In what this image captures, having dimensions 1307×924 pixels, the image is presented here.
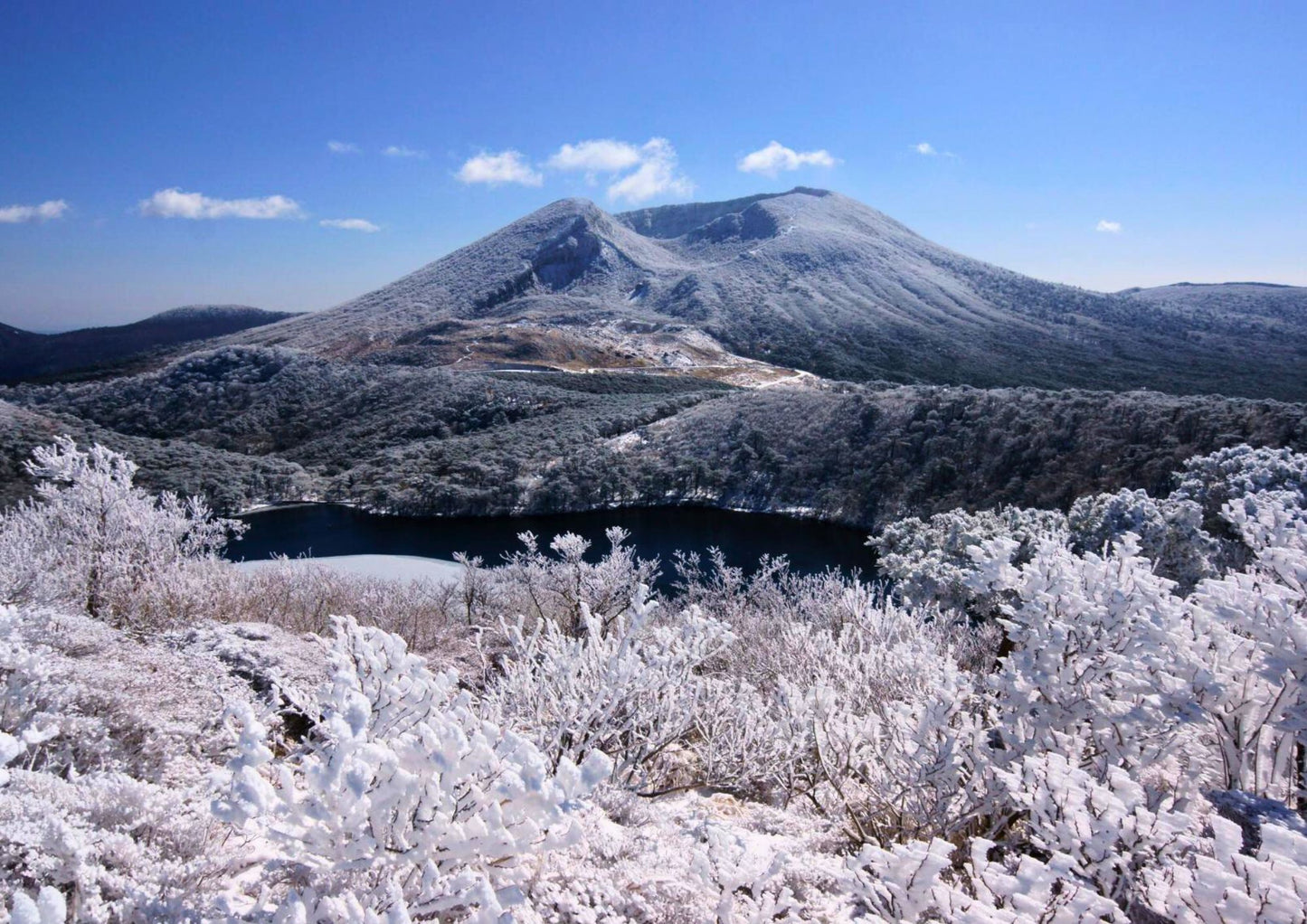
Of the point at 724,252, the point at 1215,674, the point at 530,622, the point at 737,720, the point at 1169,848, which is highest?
the point at 724,252

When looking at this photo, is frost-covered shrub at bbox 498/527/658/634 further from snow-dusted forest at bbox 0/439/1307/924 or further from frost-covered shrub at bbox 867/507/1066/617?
frost-covered shrub at bbox 867/507/1066/617

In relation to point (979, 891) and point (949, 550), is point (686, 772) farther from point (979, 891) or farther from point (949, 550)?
point (949, 550)

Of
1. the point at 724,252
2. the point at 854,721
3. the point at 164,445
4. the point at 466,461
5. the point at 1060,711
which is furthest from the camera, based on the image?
the point at 724,252

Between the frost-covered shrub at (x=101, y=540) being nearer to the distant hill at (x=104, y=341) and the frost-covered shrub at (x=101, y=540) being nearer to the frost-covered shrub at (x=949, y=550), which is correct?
the frost-covered shrub at (x=949, y=550)

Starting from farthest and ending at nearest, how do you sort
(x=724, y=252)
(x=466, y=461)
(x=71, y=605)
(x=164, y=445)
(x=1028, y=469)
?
1. (x=724, y=252)
2. (x=164, y=445)
3. (x=466, y=461)
4. (x=1028, y=469)
5. (x=71, y=605)

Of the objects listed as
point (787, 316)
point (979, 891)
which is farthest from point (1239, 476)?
point (787, 316)

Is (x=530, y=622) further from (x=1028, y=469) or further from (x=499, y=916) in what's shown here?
(x=1028, y=469)

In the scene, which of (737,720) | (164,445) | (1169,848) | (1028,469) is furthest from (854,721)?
(164,445)
